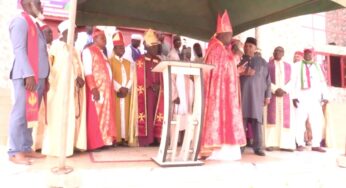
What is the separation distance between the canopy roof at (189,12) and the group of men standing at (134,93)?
320 millimetres

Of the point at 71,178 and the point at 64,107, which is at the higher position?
the point at 64,107

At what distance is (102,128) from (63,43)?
1.15 metres

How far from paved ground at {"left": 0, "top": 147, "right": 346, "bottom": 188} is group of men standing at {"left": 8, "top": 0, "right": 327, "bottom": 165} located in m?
0.36

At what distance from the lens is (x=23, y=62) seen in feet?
11.4

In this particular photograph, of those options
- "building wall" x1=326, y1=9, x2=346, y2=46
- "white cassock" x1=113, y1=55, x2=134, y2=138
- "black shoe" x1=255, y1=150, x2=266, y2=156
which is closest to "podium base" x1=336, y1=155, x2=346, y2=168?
"black shoe" x1=255, y1=150, x2=266, y2=156

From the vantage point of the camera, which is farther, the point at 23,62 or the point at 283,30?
the point at 283,30

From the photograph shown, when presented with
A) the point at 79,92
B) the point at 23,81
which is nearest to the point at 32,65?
the point at 23,81

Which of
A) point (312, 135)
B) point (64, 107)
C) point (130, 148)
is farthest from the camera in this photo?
point (312, 135)

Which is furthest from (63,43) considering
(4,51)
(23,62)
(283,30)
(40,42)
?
(283,30)

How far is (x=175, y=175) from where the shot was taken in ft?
10.3

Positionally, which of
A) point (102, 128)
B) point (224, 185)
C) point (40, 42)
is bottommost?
point (224, 185)

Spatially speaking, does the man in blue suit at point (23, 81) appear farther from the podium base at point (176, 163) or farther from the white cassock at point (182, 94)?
the white cassock at point (182, 94)

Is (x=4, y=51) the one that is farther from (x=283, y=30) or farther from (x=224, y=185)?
(x=283, y=30)

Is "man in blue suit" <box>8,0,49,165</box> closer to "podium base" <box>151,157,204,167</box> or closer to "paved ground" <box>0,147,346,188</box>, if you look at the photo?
"paved ground" <box>0,147,346,188</box>
